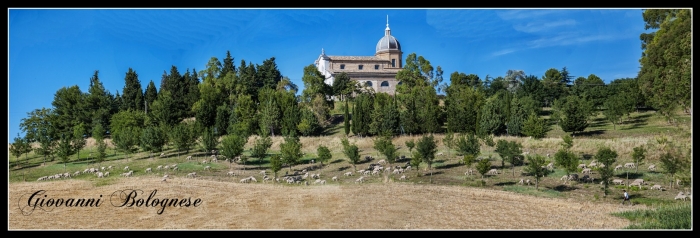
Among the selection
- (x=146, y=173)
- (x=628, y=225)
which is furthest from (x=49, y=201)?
(x=628, y=225)

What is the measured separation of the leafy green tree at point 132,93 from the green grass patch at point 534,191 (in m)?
31.1

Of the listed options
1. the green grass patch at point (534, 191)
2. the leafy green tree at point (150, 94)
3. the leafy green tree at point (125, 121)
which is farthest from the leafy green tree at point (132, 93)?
the green grass patch at point (534, 191)

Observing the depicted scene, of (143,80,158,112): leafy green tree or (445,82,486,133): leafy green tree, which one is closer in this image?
(445,82,486,133): leafy green tree

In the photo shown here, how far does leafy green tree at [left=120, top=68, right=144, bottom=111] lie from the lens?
40.2 metres

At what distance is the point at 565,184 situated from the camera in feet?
61.2

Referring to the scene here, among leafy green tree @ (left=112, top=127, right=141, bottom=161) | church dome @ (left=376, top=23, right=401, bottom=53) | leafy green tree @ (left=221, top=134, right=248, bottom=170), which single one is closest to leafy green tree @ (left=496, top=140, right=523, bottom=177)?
leafy green tree @ (left=221, top=134, right=248, bottom=170)

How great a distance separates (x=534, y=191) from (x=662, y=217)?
4763 millimetres

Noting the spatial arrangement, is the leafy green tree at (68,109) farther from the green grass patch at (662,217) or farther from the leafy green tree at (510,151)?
the green grass patch at (662,217)

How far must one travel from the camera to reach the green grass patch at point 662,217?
11.8 m

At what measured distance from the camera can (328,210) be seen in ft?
45.7

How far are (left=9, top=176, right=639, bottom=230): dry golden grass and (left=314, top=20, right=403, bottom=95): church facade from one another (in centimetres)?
3712

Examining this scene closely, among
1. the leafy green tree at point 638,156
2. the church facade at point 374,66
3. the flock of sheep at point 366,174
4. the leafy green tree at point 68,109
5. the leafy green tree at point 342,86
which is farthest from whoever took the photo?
the church facade at point 374,66

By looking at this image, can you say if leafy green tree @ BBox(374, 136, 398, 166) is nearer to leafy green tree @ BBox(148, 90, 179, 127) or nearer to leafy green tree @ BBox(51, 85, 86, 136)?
leafy green tree @ BBox(148, 90, 179, 127)

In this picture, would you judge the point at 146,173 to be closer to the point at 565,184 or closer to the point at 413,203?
the point at 413,203
